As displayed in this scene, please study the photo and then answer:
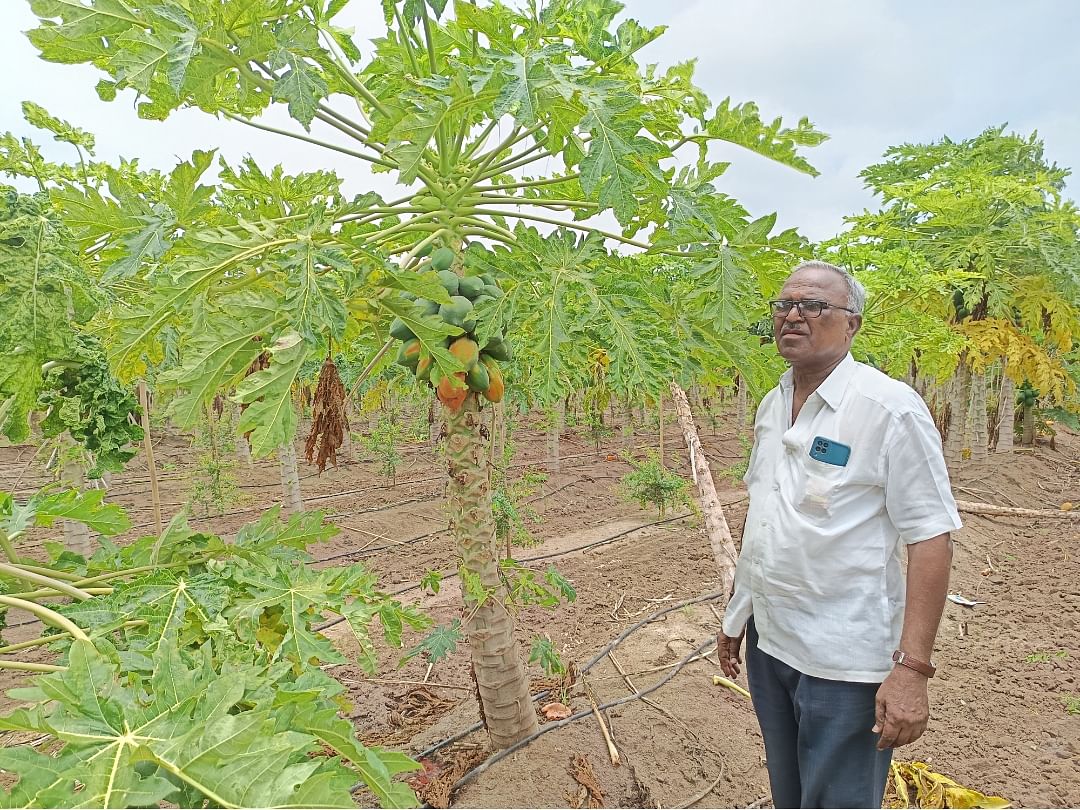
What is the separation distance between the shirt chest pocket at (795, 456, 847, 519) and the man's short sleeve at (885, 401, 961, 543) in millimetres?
136

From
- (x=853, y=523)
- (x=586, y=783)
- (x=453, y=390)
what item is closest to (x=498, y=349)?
(x=453, y=390)

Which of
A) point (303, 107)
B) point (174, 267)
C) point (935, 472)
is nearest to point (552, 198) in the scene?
point (303, 107)

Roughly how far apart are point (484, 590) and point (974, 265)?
8.61 meters

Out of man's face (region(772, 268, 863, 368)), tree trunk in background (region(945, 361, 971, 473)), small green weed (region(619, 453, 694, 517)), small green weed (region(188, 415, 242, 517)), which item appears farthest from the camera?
tree trunk in background (region(945, 361, 971, 473))

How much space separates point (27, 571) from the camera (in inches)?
69.6

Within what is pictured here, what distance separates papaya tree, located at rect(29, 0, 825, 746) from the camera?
5.40 ft

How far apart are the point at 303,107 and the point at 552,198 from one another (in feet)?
3.39

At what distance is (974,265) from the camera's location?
8.42m

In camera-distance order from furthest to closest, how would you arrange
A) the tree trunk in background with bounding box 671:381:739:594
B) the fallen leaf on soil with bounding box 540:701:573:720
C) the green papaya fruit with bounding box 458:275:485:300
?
the tree trunk in background with bounding box 671:381:739:594, the fallen leaf on soil with bounding box 540:701:573:720, the green papaya fruit with bounding box 458:275:485:300

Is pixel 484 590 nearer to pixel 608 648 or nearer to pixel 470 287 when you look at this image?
pixel 470 287

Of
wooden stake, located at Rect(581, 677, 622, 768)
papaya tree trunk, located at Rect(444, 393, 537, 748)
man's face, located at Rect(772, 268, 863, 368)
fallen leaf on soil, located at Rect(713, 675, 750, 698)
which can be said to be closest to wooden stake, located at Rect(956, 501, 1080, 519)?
fallen leaf on soil, located at Rect(713, 675, 750, 698)

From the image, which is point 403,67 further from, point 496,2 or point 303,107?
point 303,107

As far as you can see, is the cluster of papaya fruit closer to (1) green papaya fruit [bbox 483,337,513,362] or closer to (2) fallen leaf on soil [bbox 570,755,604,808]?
(1) green papaya fruit [bbox 483,337,513,362]

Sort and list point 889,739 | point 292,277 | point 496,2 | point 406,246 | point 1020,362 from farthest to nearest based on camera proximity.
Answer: point 1020,362 → point 406,246 → point 496,2 → point 889,739 → point 292,277
